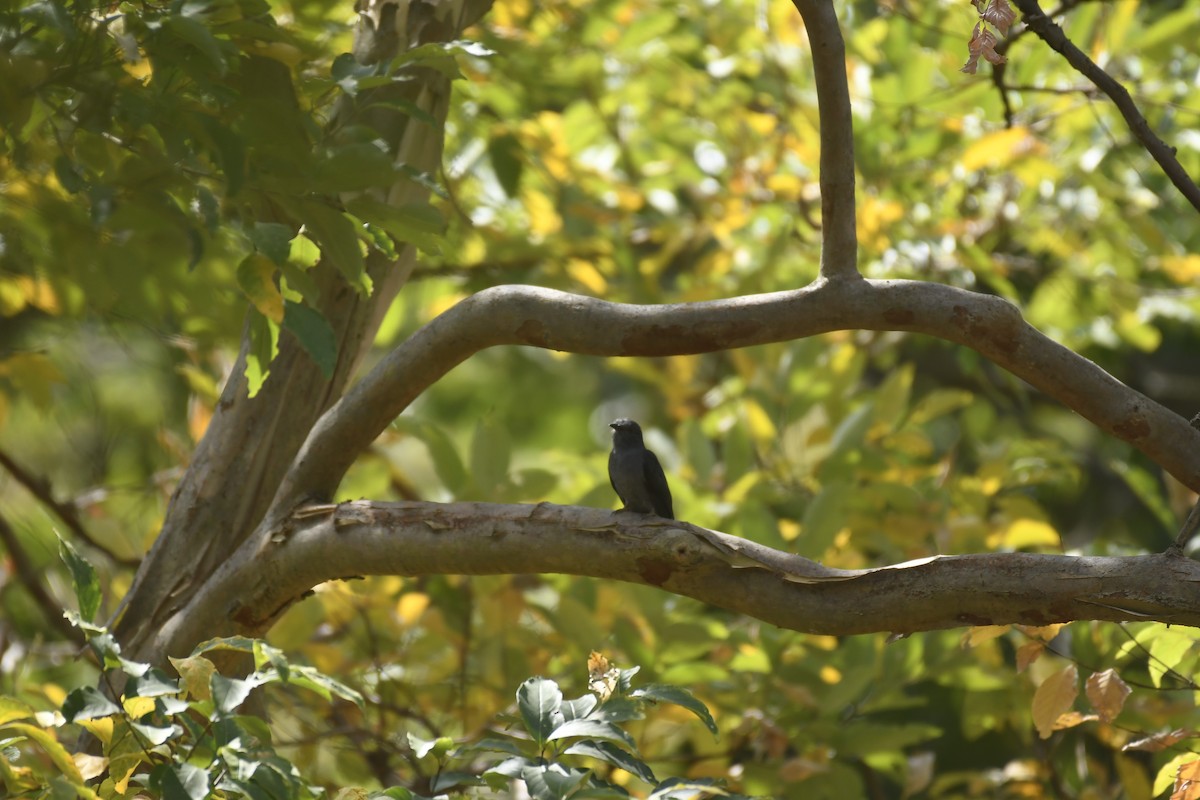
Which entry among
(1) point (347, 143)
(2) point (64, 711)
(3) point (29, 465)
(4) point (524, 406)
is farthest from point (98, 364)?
(2) point (64, 711)

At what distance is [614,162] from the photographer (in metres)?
5.12

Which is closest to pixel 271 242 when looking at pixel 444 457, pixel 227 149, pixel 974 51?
pixel 227 149

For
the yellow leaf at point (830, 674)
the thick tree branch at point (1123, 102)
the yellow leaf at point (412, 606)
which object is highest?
the thick tree branch at point (1123, 102)

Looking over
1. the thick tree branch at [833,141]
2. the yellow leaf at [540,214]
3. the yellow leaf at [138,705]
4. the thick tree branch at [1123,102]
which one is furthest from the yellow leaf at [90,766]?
the yellow leaf at [540,214]

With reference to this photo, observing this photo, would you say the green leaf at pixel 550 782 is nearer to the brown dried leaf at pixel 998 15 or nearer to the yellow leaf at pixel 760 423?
the brown dried leaf at pixel 998 15

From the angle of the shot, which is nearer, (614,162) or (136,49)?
(136,49)

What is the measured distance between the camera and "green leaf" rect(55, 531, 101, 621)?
5.82 feet

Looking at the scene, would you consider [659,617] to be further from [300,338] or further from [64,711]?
[64,711]

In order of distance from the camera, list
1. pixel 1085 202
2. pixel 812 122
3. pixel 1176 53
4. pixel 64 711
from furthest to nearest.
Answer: pixel 1085 202 < pixel 812 122 < pixel 1176 53 < pixel 64 711

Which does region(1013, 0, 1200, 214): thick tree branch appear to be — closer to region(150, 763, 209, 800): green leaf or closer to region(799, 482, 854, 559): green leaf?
region(799, 482, 854, 559): green leaf

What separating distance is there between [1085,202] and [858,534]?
6.90 ft

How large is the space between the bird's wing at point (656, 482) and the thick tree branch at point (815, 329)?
1044mm

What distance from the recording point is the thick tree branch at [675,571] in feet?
5.74

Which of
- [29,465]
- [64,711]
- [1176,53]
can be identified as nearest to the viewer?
[64,711]
